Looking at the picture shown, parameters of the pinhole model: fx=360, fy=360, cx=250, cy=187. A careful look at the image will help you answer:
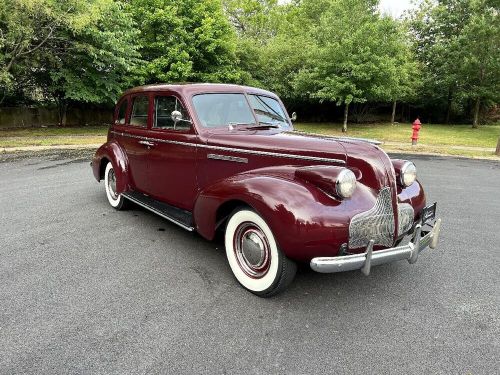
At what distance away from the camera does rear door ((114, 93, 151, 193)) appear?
4680 mm

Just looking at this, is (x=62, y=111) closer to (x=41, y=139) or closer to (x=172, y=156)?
(x=41, y=139)

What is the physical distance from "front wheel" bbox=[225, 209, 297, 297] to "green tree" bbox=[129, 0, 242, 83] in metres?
17.5

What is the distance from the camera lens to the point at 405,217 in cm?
323

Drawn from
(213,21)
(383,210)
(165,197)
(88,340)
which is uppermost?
(213,21)

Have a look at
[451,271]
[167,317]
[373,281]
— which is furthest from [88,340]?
[451,271]

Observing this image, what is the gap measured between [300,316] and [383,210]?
109cm

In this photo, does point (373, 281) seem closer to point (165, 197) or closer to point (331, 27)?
point (165, 197)

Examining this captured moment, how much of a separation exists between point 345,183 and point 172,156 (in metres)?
2.18

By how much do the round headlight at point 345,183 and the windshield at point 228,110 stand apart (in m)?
1.55

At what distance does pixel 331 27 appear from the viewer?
22.0 meters

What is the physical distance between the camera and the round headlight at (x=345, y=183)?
9.06 ft

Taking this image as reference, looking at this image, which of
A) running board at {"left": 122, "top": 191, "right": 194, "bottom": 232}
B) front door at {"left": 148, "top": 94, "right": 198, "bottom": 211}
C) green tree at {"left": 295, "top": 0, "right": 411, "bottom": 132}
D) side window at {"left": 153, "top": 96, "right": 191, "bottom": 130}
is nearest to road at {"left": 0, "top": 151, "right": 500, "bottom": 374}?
running board at {"left": 122, "top": 191, "right": 194, "bottom": 232}

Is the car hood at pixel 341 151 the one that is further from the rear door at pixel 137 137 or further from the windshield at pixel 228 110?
the rear door at pixel 137 137

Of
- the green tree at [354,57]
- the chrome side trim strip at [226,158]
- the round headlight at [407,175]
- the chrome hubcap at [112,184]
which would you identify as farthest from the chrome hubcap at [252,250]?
the green tree at [354,57]
